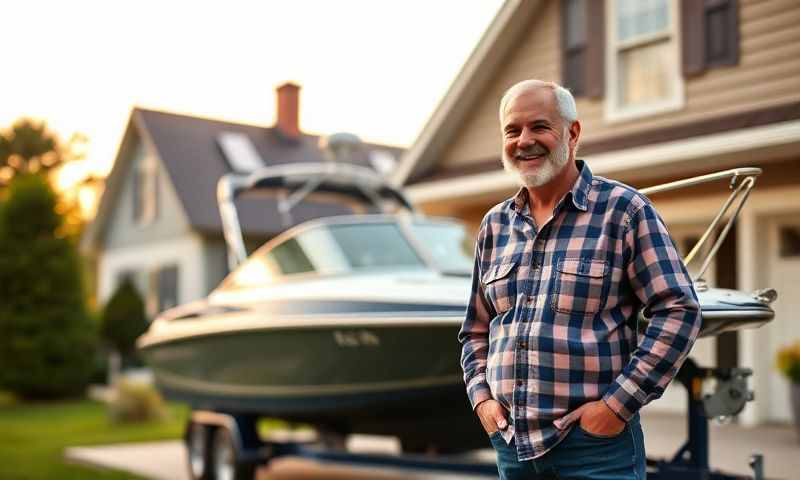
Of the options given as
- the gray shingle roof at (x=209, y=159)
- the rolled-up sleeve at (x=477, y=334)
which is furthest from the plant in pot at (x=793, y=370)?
the gray shingle roof at (x=209, y=159)

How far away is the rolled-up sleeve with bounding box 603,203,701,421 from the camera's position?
2482 mm

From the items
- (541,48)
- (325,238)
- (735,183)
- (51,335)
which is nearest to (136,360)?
(51,335)

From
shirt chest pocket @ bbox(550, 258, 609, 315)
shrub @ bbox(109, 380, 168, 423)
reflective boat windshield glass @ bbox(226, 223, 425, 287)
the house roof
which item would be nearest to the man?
shirt chest pocket @ bbox(550, 258, 609, 315)

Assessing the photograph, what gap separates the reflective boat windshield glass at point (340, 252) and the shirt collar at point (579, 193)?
3.94 m

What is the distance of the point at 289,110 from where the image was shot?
81.3ft

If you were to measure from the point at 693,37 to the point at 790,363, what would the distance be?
322 centimetres

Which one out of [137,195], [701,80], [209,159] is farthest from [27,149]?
[701,80]

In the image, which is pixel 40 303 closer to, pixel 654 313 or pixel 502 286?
pixel 502 286

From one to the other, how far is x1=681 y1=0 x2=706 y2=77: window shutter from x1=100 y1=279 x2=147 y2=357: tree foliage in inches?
561

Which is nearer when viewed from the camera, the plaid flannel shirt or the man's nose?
the plaid flannel shirt

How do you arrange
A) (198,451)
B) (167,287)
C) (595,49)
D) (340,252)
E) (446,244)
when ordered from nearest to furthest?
1. (340,252)
2. (446,244)
3. (198,451)
4. (595,49)
5. (167,287)

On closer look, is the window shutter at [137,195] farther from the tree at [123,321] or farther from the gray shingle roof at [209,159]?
the tree at [123,321]

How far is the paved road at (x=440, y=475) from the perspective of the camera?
6926 millimetres

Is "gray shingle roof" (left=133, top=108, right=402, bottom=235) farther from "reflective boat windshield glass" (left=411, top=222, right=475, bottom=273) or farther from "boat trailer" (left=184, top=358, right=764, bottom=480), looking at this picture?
"reflective boat windshield glass" (left=411, top=222, right=475, bottom=273)
